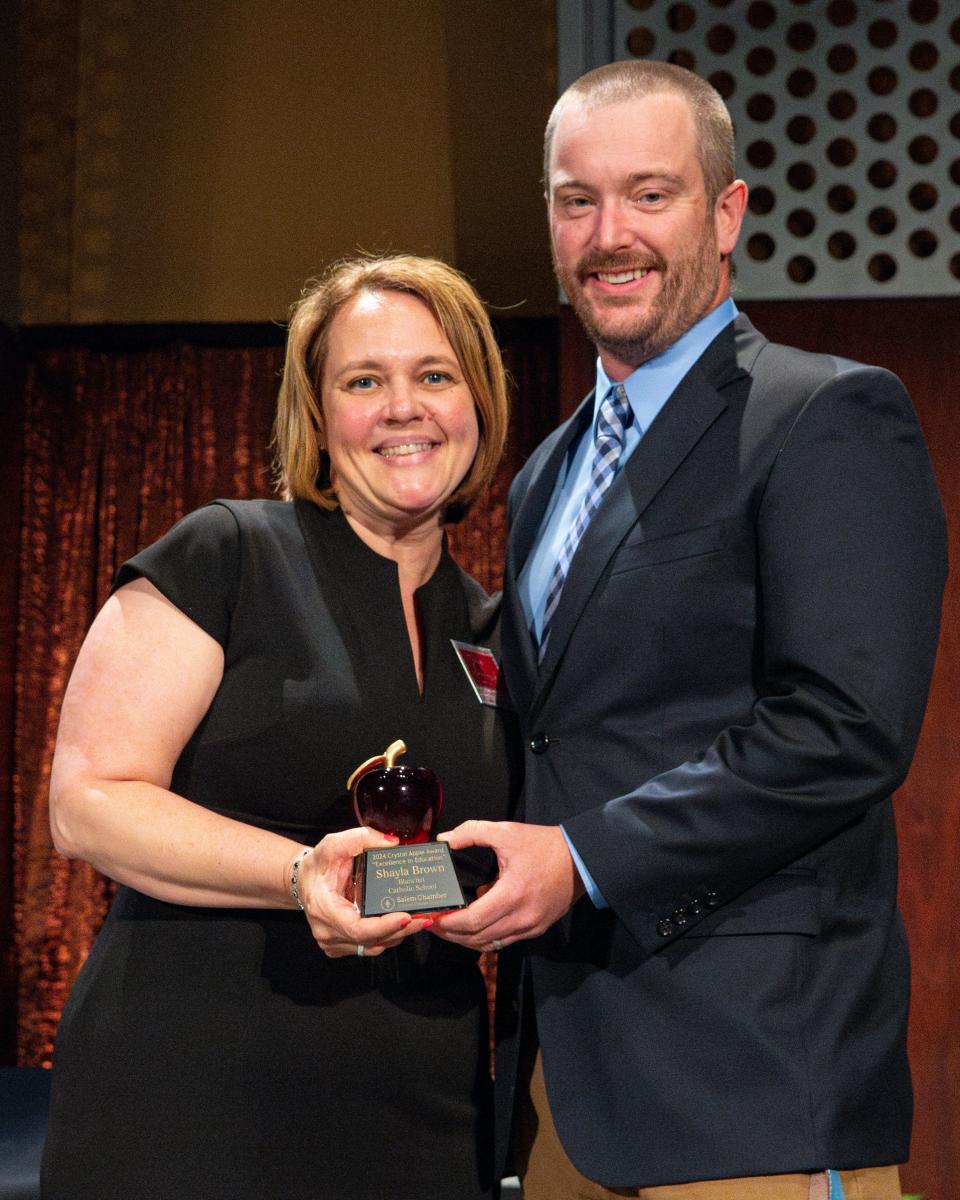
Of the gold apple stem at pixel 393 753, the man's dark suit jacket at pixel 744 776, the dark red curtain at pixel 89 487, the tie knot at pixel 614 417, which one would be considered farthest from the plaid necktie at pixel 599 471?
the dark red curtain at pixel 89 487

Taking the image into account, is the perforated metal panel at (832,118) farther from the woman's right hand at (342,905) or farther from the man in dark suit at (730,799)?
the woman's right hand at (342,905)

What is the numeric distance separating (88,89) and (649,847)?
3.98 m

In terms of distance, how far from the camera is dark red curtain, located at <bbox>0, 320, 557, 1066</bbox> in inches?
177

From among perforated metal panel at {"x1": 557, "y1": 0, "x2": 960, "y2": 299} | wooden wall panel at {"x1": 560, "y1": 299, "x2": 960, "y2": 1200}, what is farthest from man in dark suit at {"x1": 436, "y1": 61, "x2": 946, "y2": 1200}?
perforated metal panel at {"x1": 557, "y1": 0, "x2": 960, "y2": 299}

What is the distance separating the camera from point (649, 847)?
5.00 feet

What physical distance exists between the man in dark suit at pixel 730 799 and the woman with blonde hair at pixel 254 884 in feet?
0.55

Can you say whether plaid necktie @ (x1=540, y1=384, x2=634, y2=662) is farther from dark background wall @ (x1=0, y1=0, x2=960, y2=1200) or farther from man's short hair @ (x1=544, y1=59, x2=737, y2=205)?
dark background wall @ (x1=0, y1=0, x2=960, y2=1200)

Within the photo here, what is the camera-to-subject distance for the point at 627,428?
6.03 feet

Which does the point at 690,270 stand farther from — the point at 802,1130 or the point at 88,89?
the point at 88,89

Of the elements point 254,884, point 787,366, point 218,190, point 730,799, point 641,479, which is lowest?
point 254,884

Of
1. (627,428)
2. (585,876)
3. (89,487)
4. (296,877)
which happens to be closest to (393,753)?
(296,877)

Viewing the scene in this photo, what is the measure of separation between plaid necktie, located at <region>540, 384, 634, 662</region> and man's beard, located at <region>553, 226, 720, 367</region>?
0.22 ft

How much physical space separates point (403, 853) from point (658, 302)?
0.78 metres

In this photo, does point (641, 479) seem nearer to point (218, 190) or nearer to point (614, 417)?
point (614, 417)
